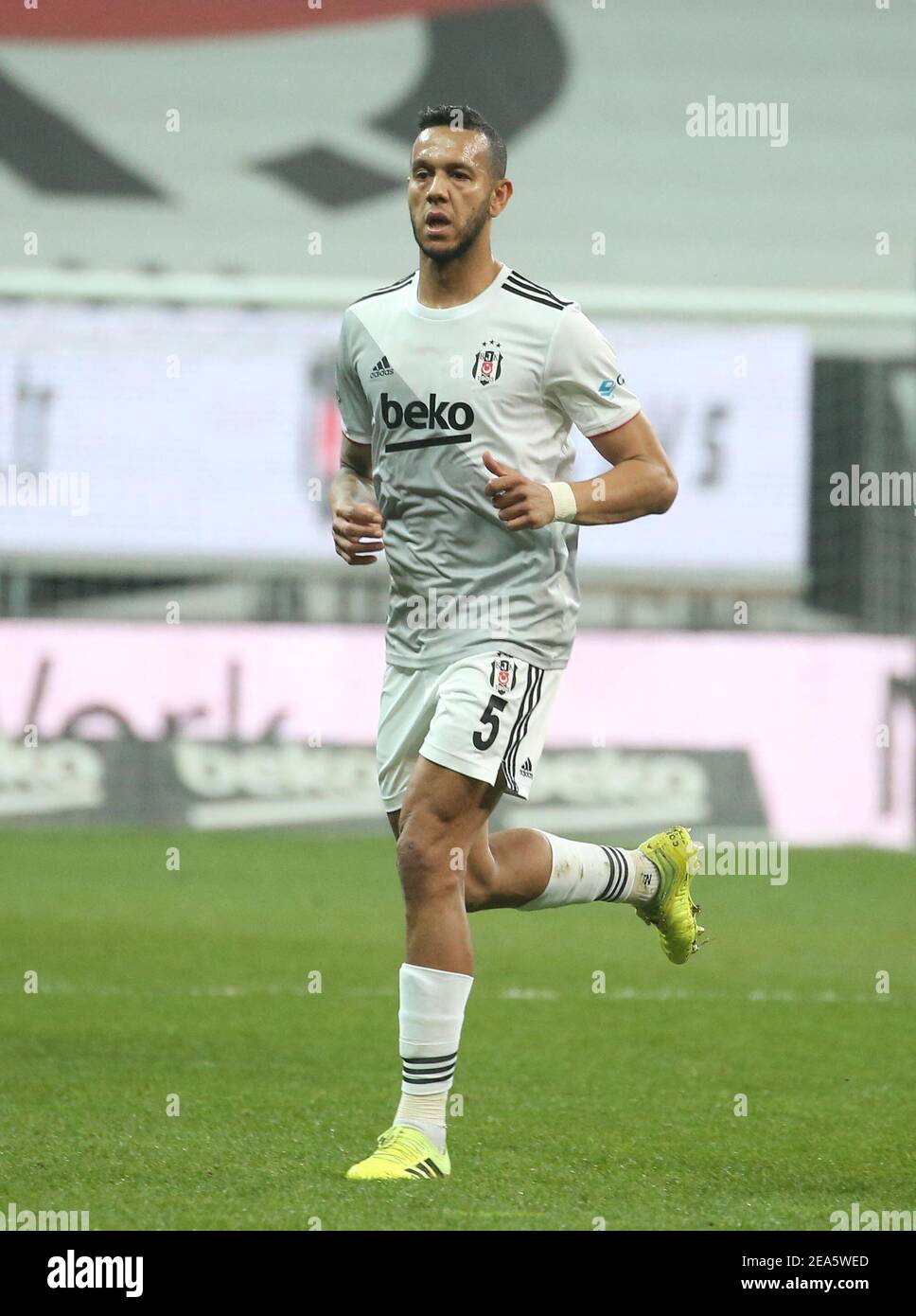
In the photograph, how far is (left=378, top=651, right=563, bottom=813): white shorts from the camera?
4.41 metres

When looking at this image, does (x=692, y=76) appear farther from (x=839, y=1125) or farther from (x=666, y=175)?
(x=839, y=1125)

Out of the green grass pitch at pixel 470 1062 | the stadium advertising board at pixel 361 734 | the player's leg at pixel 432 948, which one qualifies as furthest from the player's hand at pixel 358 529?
the stadium advertising board at pixel 361 734

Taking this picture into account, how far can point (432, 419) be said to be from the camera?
460 cm

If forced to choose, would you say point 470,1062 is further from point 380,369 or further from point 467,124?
point 467,124

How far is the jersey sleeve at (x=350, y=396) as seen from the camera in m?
4.86

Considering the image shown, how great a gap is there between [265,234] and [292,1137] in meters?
18.7

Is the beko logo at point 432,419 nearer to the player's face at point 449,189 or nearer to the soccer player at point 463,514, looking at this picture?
the soccer player at point 463,514

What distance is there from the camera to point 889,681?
49.2ft

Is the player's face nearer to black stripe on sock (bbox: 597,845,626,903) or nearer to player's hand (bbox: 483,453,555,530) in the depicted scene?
player's hand (bbox: 483,453,555,530)

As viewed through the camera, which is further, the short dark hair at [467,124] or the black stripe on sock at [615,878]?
the black stripe on sock at [615,878]

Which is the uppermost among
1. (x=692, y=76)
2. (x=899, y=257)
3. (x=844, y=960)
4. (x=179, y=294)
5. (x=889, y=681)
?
(x=692, y=76)

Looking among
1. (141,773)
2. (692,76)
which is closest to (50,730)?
(141,773)

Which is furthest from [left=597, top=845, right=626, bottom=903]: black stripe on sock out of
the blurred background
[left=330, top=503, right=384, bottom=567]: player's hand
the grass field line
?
the blurred background

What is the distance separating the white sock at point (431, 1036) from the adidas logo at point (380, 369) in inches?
54.6
